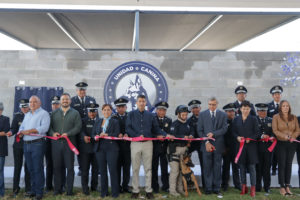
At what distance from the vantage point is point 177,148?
A: 5520 mm

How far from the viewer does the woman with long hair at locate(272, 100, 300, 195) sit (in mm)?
5486

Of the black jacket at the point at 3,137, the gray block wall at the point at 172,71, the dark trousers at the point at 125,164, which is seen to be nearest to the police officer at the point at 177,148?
the dark trousers at the point at 125,164

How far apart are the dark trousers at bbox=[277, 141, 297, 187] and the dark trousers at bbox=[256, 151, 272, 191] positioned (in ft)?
0.63

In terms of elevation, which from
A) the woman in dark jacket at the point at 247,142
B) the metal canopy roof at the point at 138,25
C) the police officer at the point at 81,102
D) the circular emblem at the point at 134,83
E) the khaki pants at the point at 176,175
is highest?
the metal canopy roof at the point at 138,25

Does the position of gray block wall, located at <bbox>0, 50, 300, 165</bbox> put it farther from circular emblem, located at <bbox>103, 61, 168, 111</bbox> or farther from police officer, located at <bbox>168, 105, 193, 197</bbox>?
police officer, located at <bbox>168, 105, 193, 197</bbox>

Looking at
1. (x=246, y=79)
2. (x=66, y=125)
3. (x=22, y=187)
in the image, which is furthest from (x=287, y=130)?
(x=22, y=187)

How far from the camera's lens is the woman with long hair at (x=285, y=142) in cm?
549

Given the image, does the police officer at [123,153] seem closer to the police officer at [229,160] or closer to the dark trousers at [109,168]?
the dark trousers at [109,168]

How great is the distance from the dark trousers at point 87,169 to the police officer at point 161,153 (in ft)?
3.73

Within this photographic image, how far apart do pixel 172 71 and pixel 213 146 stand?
2.79m

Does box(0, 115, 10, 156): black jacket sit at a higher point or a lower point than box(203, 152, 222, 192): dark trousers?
higher

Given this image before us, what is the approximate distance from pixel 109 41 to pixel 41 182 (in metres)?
8.28

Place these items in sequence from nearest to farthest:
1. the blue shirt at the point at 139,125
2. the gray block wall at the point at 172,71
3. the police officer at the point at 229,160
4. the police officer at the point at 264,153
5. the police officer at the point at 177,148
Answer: the blue shirt at the point at 139,125 → the police officer at the point at 177,148 → the police officer at the point at 264,153 → the police officer at the point at 229,160 → the gray block wall at the point at 172,71

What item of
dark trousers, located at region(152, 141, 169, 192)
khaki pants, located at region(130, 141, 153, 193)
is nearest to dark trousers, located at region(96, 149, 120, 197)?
khaki pants, located at region(130, 141, 153, 193)
